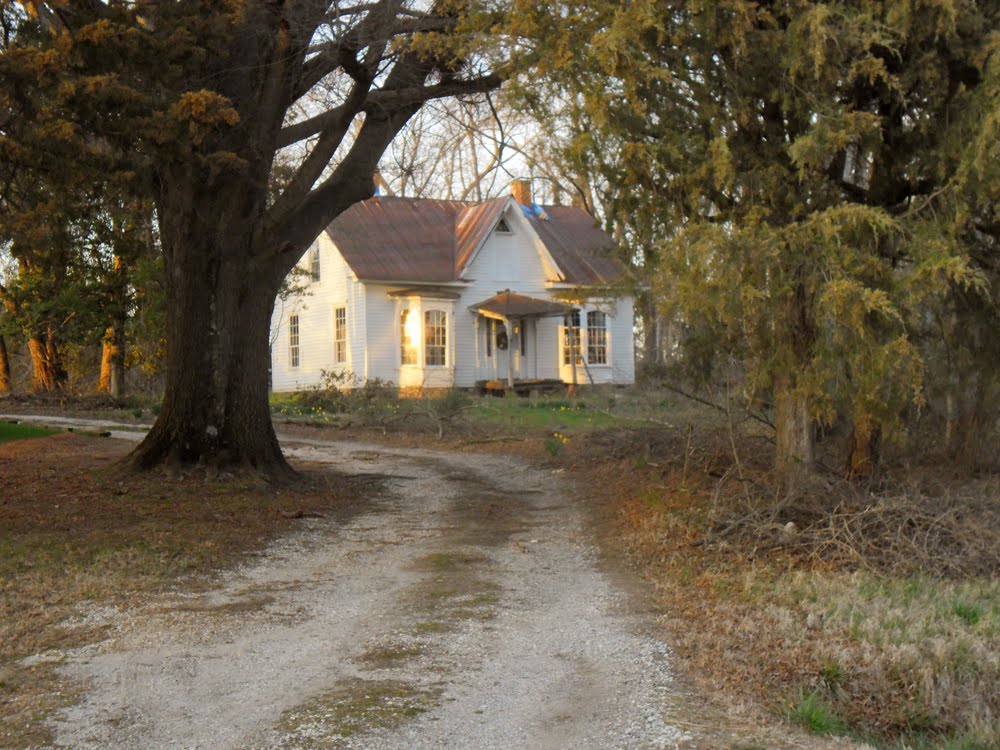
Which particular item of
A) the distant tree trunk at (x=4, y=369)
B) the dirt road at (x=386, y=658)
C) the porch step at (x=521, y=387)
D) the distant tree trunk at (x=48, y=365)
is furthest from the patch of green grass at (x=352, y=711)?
the distant tree trunk at (x=4, y=369)

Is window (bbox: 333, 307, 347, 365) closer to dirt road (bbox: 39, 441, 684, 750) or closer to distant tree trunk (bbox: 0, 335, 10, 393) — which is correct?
distant tree trunk (bbox: 0, 335, 10, 393)

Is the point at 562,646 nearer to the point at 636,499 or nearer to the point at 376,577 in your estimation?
the point at 376,577

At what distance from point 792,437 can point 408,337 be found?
70.1 ft

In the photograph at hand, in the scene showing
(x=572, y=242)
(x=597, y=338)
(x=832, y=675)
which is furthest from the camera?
(x=572, y=242)

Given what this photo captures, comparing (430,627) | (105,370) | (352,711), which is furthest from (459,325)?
(352,711)

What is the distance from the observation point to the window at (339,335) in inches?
1264

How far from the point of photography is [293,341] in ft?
115

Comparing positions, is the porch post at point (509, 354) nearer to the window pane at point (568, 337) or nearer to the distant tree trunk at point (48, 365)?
the window pane at point (568, 337)

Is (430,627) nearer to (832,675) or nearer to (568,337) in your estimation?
(832,675)

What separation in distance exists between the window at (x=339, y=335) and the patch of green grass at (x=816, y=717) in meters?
27.0

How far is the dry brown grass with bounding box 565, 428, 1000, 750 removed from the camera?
19.6 feet

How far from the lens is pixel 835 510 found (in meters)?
9.13

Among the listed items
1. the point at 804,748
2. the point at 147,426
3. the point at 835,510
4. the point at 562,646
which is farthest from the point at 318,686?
→ the point at 147,426

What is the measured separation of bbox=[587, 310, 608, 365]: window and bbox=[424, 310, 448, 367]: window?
4.98 m
